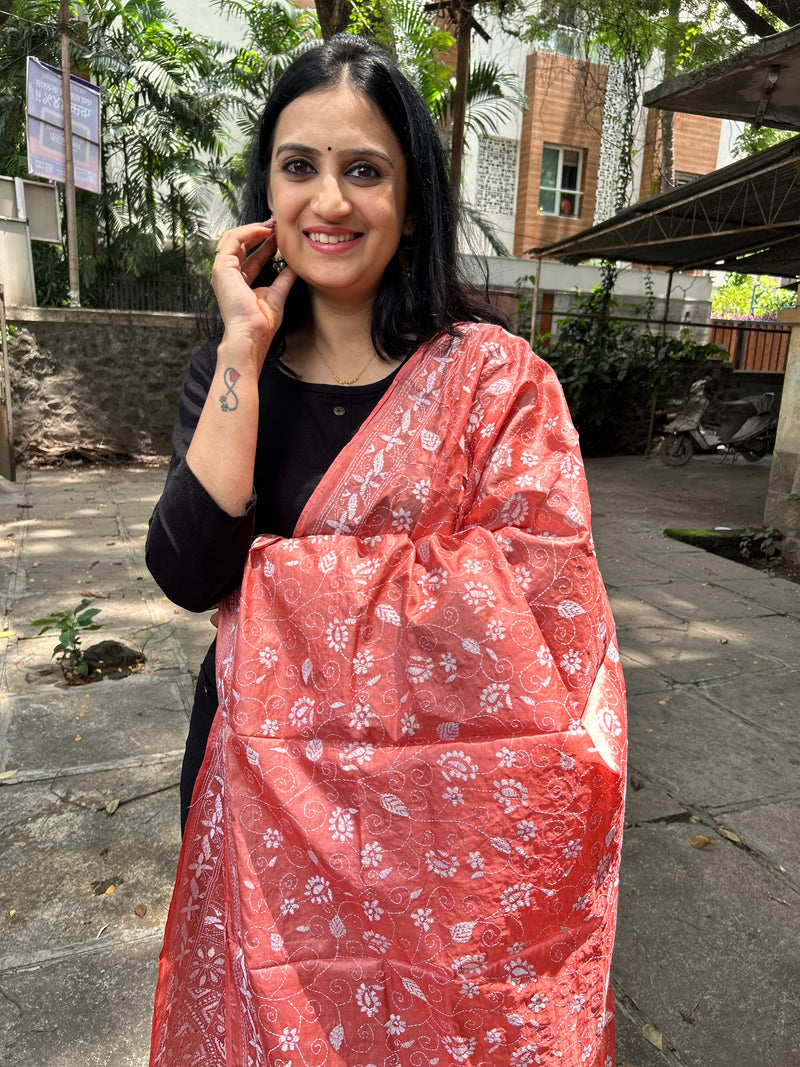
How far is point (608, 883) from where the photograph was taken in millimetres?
1171

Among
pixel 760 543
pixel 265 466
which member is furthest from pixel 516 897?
pixel 760 543

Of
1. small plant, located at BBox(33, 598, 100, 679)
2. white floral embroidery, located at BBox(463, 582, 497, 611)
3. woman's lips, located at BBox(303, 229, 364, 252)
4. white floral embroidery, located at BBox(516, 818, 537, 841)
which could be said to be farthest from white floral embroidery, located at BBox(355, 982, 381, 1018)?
small plant, located at BBox(33, 598, 100, 679)

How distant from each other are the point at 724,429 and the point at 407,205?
9666 millimetres

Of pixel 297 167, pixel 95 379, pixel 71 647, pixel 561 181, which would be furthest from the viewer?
pixel 561 181

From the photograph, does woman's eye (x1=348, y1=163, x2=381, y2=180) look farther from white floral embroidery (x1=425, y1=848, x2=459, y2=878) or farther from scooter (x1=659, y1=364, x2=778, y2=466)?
scooter (x1=659, y1=364, x2=778, y2=466)

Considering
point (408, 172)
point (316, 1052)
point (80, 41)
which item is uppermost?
point (80, 41)

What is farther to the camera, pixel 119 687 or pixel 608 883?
pixel 119 687

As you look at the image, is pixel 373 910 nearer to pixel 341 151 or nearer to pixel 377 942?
pixel 377 942

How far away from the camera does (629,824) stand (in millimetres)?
2455

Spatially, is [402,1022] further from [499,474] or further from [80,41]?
[80,41]

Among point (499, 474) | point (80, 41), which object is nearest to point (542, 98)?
point (80, 41)

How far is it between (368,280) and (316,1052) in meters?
1.09

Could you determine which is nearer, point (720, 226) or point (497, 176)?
point (720, 226)

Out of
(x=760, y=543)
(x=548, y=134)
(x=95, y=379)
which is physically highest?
(x=548, y=134)
